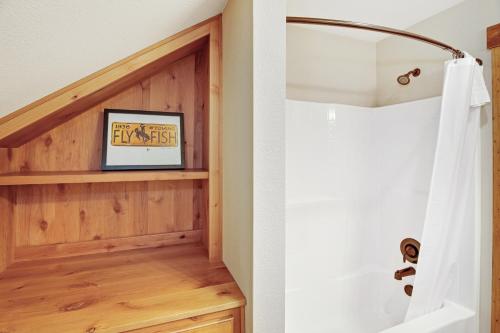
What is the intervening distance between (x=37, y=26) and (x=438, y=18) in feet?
6.92

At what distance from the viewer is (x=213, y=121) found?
116 centimetres

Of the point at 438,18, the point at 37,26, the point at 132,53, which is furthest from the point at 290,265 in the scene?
the point at 438,18

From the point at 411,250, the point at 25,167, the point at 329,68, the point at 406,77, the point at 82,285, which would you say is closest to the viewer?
the point at 82,285

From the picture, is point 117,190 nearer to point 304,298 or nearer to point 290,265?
point 290,265

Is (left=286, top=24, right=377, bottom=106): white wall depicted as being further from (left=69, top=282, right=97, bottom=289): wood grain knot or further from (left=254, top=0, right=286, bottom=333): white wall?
(left=69, top=282, right=97, bottom=289): wood grain knot

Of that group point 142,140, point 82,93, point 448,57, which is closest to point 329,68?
point 448,57

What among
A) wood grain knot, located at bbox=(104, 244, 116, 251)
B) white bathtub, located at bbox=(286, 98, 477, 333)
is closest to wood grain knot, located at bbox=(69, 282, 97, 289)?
wood grain knot, located at bbox=(104, 244, 116, 251)

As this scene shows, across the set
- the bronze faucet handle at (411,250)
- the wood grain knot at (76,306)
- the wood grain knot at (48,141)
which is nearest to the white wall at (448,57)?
the bronze faucet handle at (411,250)

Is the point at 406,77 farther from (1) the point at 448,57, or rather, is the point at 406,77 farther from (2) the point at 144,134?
(2) the point at 144,134

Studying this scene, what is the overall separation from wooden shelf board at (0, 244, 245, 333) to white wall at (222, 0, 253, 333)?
0.32 feet

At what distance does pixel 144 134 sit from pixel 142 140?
0.11 ft

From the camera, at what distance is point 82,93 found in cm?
97

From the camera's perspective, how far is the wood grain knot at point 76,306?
80 cm

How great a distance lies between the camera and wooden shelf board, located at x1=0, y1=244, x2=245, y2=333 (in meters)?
0.75
